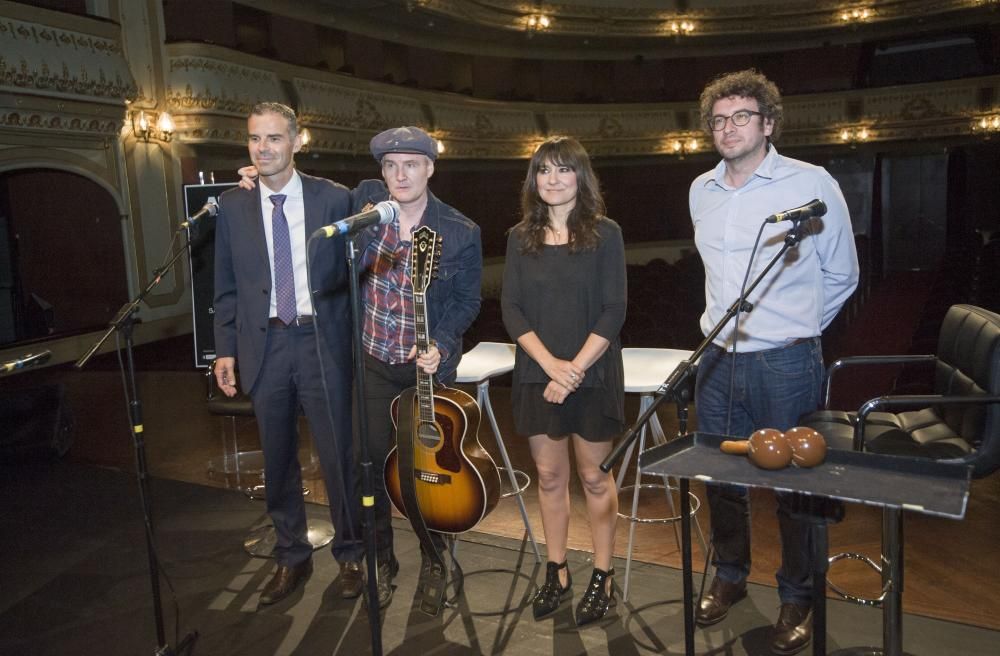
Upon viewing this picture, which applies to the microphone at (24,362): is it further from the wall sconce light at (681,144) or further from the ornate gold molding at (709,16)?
the wall sconce light at (681,144)

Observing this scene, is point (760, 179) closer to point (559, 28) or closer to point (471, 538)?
point (471, 538)

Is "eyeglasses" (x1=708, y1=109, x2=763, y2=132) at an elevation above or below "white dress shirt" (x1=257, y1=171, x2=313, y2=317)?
above

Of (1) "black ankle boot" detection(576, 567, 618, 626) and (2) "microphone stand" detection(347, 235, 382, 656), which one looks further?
(1) "black ankle boot" detection(576, 567, 618, 626)

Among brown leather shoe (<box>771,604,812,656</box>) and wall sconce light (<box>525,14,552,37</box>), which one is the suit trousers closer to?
brown leather shoe (<box>771,604,812,656</box>)

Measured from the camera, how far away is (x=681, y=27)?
15.8 metres

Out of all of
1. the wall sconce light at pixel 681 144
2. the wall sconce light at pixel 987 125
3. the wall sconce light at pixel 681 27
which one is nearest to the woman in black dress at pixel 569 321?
the wall sconce light at pixel 681 144

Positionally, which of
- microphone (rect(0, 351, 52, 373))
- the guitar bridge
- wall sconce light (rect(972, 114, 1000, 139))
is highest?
wall sconce light (rect(972, 114, 1000, 139))

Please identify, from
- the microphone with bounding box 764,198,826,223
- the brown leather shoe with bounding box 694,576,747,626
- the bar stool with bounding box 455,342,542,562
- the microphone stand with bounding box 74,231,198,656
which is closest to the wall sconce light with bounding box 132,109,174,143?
the bar stool with bounding box 455,342,542,562

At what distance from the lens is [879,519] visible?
11.3 ft

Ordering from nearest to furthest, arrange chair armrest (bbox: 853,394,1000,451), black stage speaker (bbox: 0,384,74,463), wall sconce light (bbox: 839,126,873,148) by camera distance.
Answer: chair armrest (bbox: 853,394,1000,451)
black stage speaker (bbox: 0,384,74,463)
wall sconce light (bbox: 839,126,873,148)

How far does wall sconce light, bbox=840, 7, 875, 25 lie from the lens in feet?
49.0

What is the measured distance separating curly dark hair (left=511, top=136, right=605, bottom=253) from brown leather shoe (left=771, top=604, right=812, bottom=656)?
125 cm

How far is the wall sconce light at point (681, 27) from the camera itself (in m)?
15.8

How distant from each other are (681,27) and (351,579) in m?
15.1
